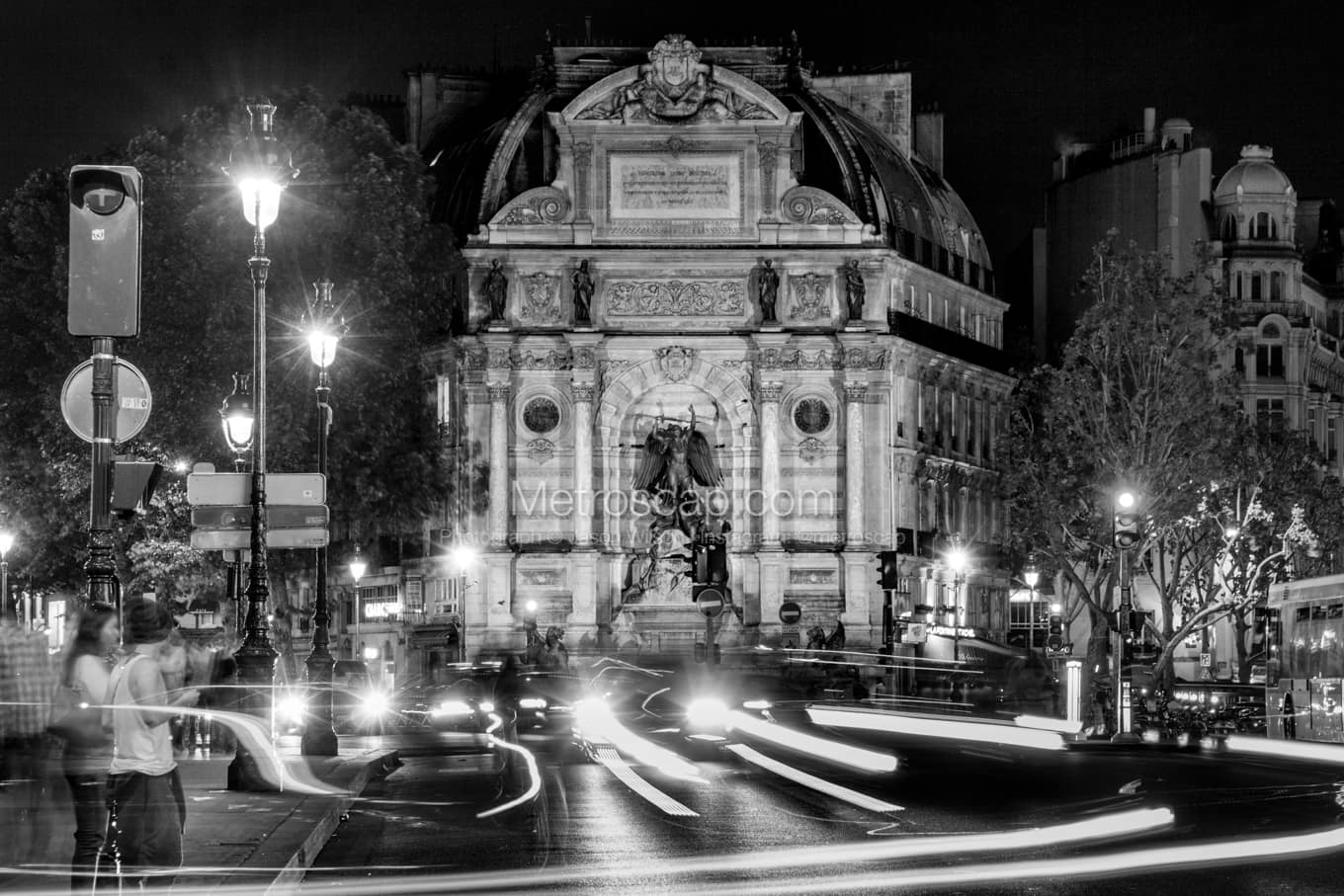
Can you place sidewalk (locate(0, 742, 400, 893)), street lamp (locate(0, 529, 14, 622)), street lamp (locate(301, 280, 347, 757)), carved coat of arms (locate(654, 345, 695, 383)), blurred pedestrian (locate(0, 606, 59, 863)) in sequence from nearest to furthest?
blurred pedestrian (locate(0, 606, 59, 863)), sidewalk (locate(0, 742, 400, 893)), street lamp (locate(301, 280, 347, 757)), street lamp (locate(0, 529, 14, 622)), carved coat of arms (locate(654, 345, 695, 383))

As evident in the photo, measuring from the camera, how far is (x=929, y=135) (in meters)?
113

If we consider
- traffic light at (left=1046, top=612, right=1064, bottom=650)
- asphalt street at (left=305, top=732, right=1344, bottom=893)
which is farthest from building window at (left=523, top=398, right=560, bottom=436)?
asphalt street at (left=305, top=732, right=1344, bottom=893)

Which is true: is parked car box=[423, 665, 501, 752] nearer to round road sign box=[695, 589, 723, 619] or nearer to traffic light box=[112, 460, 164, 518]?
round road sign box=[695, 589, 723, 619]

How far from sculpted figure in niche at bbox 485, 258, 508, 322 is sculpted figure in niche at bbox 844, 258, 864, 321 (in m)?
11.9

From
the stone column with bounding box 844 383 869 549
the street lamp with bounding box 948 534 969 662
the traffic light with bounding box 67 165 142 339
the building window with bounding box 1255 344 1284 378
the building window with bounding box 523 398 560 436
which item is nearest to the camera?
the traffic light with bounding box 67 165 142 339

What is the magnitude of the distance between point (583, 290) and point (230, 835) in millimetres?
69794

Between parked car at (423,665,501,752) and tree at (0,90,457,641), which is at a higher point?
tree at (0,90,457,641)

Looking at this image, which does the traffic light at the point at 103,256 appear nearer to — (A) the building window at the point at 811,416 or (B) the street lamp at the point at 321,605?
(B) the street lamp at the point at 321,605

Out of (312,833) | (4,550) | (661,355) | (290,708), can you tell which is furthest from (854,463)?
(312,833)

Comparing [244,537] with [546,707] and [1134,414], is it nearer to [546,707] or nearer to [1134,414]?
[546,707]

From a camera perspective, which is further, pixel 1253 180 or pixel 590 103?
pixel 1253 180

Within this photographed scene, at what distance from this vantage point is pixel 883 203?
97938mm

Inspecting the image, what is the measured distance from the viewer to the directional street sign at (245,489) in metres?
32.8

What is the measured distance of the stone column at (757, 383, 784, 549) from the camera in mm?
93125
